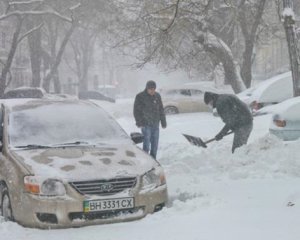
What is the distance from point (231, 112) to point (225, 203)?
343 centimetres

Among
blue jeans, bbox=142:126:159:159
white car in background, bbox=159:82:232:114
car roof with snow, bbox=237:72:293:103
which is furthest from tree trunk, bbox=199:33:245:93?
blue jeans, bbox=142:126:159:159

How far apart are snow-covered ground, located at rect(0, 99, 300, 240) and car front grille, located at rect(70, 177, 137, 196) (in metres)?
0.35

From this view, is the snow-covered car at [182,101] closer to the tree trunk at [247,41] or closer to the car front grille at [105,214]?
the tree trunk at [247,41]

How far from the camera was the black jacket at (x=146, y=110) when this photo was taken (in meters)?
11.2

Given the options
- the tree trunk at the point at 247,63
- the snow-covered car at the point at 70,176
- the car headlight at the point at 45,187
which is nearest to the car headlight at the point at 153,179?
the snow-covered car at the point at 70,176

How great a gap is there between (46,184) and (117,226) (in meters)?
0.82

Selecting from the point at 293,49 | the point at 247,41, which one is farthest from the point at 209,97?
the point at 247,41

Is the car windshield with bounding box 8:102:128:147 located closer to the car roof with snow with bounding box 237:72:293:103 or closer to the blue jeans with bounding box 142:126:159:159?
the blue jeans with bounding box 142:126:159:159

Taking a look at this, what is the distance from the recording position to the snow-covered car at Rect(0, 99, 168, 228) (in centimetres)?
588

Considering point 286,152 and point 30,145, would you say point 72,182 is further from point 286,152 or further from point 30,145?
point 286,152

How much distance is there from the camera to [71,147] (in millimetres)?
6785

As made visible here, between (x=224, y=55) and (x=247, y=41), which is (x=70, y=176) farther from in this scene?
(x=247, y=41)

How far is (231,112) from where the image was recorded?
9859mm

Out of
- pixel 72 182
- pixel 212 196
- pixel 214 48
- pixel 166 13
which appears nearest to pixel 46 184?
pixel 72 182
